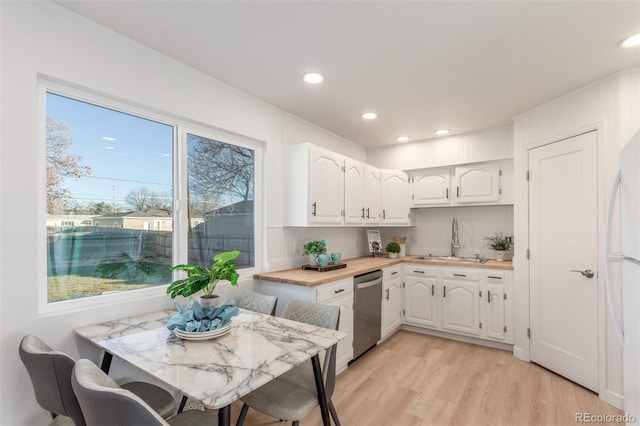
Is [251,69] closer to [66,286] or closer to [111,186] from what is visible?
[111,186]

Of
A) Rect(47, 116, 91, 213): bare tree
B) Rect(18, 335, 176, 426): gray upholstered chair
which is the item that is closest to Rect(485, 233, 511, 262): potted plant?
Rect(18, 335, 176, 426): gray upholstered chair

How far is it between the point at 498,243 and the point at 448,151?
4.16ft

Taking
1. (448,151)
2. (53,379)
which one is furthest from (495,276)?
(53,379)

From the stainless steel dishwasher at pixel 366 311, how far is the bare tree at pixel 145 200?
178 cm

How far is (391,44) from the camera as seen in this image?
76.9 inches

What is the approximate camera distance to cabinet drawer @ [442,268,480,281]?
3.42 m

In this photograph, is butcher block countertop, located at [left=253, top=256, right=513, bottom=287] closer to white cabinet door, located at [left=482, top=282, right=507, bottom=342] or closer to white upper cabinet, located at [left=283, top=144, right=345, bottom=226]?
white cabinet door, located at [left=482, top=282, right=507, bottom=342]

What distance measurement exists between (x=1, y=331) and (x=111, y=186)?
898 millimetres

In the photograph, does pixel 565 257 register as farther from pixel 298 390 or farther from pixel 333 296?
pixel 298 390

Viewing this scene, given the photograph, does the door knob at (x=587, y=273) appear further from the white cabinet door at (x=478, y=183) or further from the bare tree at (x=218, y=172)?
the bare tree at (x=218, y=172)

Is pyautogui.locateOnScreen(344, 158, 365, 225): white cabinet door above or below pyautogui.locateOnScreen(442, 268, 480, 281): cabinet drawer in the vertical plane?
above

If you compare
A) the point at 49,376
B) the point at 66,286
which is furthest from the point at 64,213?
the point at 49,376

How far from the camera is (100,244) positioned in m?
1.92

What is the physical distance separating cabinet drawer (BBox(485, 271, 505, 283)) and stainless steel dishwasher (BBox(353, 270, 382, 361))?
45.5 inches
